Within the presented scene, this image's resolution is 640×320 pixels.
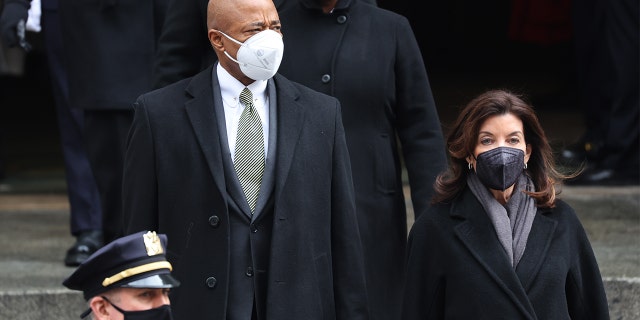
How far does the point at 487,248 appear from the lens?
453 cm

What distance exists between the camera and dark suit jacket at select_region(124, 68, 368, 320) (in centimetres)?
459

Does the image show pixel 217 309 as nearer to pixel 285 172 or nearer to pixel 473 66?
pixel 285 172

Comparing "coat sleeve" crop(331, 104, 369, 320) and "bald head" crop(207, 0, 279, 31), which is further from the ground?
"bald head" crop(207, 0, 279, 31)

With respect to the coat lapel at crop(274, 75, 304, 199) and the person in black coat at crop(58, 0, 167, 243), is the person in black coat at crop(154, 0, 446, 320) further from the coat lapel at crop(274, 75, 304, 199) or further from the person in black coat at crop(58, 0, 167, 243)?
the person in black coat at crop(58, 0, 167, 243)

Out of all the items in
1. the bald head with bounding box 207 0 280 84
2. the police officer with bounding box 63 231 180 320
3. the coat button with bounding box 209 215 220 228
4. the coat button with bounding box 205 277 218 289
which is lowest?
the coat button with bounding box 205 277 218 289

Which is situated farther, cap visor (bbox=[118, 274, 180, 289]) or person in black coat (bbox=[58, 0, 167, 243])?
person in black coat (bbox=[58, 0, 167, 243])

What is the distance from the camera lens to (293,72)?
5309 millimetres

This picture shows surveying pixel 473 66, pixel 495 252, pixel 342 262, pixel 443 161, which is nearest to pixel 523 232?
pixel 495 252

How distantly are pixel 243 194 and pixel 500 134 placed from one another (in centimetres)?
74

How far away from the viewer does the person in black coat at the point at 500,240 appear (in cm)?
448

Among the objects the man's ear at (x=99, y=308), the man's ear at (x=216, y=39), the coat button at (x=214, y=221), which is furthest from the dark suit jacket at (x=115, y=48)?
the man's ear at (x=99, y=308)

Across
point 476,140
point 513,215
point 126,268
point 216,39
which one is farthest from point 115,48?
point 126,268

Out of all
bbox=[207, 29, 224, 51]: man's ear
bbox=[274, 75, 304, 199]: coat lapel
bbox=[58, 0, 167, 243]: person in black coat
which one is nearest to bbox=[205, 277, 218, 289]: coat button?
bbox=[274, 75, 304, 199]: coat lapel

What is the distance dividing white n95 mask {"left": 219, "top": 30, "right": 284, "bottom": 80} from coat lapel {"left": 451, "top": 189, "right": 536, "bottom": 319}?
65 centimetres
